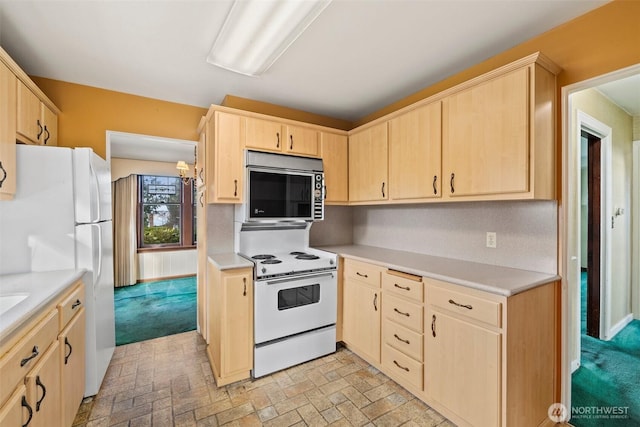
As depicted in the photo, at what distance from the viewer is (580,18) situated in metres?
1.69

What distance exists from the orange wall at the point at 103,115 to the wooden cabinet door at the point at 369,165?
1.87m

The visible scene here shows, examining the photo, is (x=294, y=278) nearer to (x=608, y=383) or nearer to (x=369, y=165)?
(x=369, y=165)

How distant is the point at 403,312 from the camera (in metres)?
2.09

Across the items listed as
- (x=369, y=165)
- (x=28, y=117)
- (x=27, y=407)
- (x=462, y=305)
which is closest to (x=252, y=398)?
(x=27, y=407)

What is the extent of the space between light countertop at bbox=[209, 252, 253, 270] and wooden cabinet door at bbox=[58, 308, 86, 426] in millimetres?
913

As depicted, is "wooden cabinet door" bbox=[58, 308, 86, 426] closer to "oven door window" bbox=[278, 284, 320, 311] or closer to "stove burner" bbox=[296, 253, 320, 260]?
"oven door window" bbox=[278, 284, 320, 311]

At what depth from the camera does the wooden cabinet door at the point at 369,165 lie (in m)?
2.73

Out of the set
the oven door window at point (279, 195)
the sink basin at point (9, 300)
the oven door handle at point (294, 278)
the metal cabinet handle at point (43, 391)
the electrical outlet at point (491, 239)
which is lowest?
the metal cabinet handle at point (43, 391)

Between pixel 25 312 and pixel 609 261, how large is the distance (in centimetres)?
454

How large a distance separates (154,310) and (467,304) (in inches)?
161

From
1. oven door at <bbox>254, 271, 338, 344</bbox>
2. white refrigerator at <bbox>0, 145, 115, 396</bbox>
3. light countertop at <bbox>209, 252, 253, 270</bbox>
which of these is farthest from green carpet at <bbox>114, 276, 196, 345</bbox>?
oven door at <bbox>254, 271, 338, 344</bbox>

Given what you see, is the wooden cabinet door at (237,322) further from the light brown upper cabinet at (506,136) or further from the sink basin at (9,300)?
the light brown upper cabinet at (506,136)

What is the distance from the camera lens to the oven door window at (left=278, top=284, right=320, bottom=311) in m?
2.41

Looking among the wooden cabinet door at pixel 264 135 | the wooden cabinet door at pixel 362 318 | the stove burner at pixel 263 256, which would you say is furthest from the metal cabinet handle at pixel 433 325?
the wooden cabinet door at pixel 264 135
